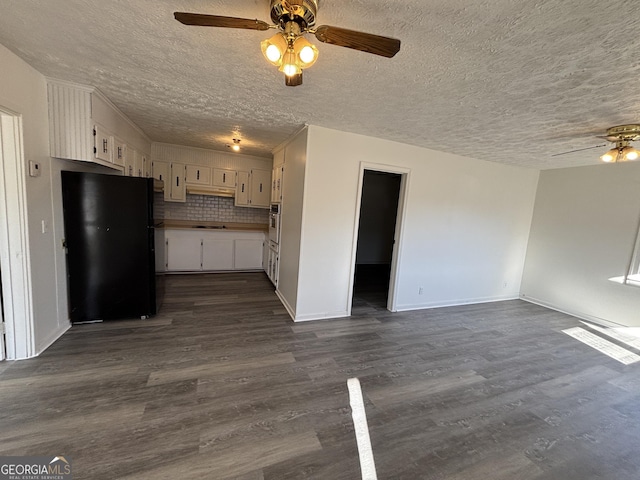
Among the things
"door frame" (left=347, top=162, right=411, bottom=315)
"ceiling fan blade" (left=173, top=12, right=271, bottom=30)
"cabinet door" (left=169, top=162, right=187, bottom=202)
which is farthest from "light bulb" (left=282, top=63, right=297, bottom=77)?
"cabinet door" (left=169, top=162, right=187, bottom=202)

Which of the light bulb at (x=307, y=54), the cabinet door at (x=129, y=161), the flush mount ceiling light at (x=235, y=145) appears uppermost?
the flush mount ceiling light at (x=235, y=145)

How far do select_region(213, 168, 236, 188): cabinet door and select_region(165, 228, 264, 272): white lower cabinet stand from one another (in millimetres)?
1026

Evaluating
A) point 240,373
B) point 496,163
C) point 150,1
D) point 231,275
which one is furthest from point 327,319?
point 496,163

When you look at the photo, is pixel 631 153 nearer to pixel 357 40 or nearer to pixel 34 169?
pixel 357 40

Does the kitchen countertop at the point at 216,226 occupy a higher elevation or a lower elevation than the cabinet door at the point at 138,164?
lower

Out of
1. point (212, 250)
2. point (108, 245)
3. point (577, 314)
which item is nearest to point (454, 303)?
point (577, 314)

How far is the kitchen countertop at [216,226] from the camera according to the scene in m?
5.16

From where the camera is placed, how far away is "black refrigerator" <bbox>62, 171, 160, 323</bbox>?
271 cm

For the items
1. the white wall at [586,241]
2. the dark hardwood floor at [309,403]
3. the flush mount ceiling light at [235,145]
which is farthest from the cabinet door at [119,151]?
the white wall at [586,241]

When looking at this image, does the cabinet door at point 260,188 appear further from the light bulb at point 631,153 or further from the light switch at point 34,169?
the light bulb at point 631,153

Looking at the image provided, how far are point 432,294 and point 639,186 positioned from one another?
3.29m

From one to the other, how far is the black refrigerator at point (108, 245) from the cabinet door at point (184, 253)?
2.00 m

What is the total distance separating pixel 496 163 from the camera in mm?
4297

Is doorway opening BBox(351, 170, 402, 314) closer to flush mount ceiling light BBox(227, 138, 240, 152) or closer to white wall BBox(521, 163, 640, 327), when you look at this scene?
white wall BBox(521, 163, 640, 327)
